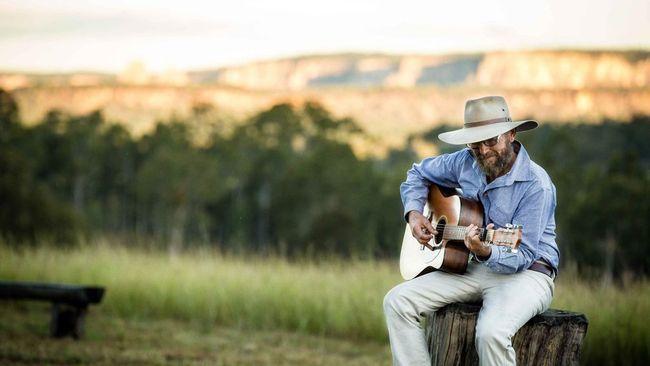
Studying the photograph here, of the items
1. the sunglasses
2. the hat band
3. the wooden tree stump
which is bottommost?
the wooden tree stump

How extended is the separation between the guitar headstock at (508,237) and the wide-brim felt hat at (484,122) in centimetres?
49

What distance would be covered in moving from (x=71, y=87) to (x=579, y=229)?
101117 mm

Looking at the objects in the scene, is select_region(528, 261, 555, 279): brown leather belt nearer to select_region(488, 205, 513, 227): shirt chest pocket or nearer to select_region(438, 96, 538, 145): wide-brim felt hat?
select_region(488, 205, 513, 227): shirt chest pocket

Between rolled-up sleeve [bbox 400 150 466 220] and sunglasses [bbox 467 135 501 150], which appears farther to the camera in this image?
rolled-up sleeve [bbox 400 150 466 220]

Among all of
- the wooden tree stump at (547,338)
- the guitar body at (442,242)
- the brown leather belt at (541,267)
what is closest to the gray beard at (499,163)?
the guitar body at (442,242)

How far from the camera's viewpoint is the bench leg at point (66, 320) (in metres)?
8.66

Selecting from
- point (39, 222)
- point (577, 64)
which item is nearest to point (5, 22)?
point (39, 222)

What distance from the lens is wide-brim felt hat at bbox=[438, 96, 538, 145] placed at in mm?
4695

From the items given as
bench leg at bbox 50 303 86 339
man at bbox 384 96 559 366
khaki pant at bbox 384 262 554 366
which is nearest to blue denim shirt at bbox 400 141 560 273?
man at bbox 384 96 559 366

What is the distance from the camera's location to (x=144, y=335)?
9.16m

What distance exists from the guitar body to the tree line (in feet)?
121

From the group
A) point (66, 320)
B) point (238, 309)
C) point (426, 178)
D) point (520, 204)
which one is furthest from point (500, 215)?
point (238, 309)

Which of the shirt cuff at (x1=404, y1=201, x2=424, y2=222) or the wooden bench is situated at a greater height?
the shirt cuff at (x1=404, y1=201, x2=424, y2=222)

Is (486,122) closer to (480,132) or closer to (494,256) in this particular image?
(480,132)
